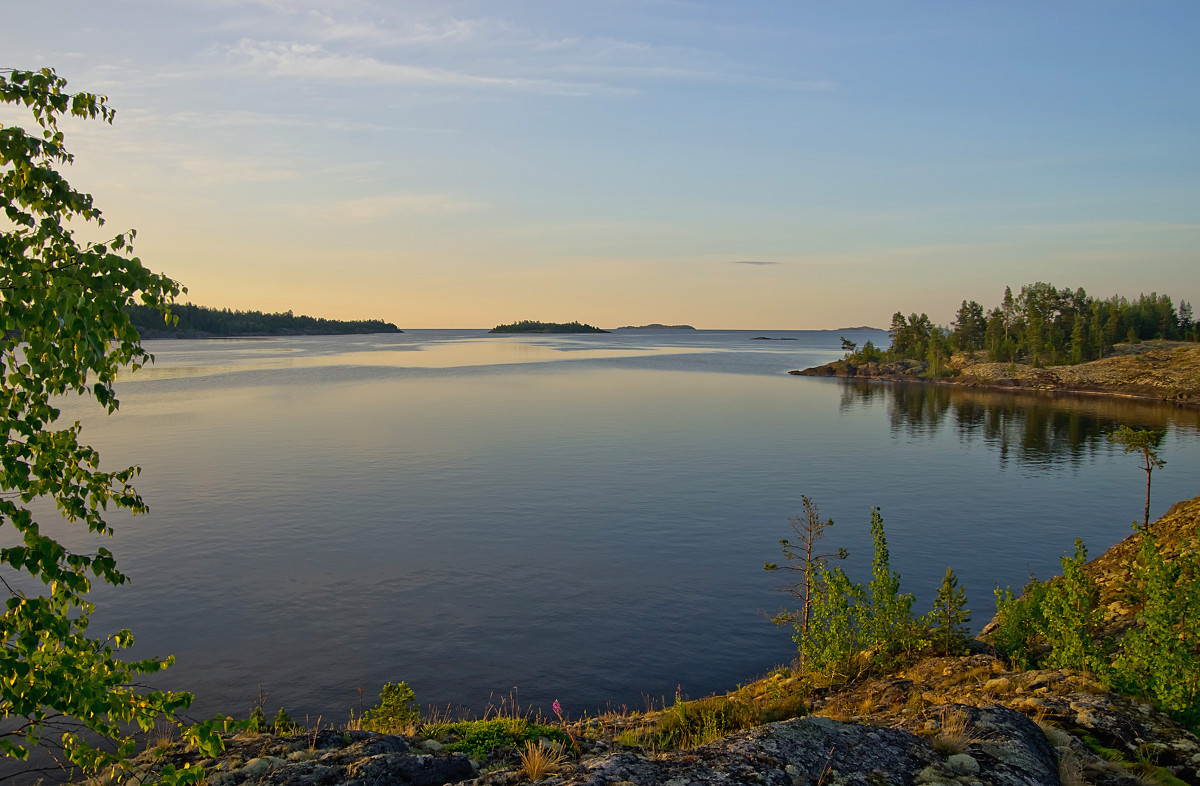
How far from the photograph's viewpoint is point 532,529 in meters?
36.8

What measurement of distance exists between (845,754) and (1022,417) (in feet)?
321

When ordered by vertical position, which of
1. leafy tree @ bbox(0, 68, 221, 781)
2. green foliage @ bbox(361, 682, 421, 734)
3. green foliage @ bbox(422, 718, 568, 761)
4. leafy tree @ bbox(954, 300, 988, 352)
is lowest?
green foliage @ bbox(361, 682, 421, 734)

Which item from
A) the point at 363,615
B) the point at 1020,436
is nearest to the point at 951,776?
the point at 363,615

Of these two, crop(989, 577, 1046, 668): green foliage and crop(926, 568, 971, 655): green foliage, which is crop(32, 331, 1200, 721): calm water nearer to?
crop(926, 568, 971, 655): green foliage

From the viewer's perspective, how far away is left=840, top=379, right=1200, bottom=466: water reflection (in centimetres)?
6851

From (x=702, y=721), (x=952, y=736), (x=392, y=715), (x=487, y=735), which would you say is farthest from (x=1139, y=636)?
(x=392, y=715)

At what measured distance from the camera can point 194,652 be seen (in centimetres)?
2297

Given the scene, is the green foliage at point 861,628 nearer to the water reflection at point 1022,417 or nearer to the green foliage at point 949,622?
the green foliage at point 949,622

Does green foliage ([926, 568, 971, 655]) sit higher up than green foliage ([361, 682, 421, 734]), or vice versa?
green foliage ([926, 568, 971, 655])

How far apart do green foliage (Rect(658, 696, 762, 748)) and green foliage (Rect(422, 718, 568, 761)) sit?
209cm

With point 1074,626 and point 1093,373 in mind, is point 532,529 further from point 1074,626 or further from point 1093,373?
point 1093,373

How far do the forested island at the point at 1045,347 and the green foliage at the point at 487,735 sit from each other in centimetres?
13342

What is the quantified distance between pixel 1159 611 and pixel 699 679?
1365 cm

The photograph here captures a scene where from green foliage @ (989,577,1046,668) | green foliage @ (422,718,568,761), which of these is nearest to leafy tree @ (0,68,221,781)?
green foliage @ (422,718,568,761)
